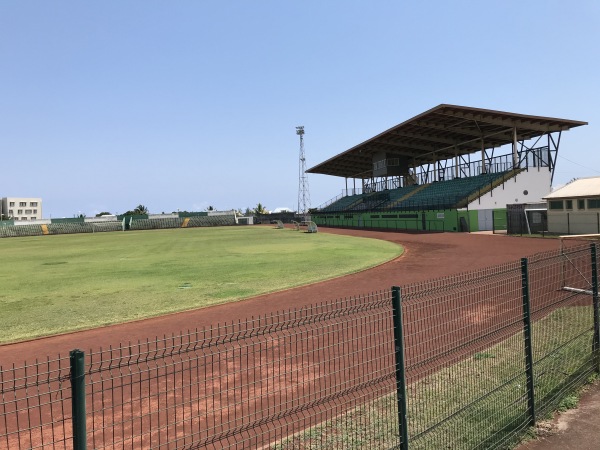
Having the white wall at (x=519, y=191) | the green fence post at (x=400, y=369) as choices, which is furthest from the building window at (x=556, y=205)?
the green fence post at (x=400, y=369)

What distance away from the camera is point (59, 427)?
6320mm

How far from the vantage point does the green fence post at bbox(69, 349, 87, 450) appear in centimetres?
287

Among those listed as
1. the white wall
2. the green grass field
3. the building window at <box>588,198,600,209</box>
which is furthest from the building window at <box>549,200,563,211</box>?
the green grass field

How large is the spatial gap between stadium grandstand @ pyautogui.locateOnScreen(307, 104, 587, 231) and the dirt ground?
19898 mm

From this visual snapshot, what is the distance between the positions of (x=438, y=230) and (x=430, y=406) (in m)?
42.9

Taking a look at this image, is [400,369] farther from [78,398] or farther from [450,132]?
[450,132]

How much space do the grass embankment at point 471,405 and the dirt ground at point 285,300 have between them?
343 cm

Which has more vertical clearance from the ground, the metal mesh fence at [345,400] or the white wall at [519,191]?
the white wall at [519,191]

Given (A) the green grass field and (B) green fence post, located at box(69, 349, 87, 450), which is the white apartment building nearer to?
(A) the green grass field

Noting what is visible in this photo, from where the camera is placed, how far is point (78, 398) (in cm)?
288

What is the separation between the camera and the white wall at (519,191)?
4550 centimetres

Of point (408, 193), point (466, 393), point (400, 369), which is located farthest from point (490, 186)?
point (400, 369)

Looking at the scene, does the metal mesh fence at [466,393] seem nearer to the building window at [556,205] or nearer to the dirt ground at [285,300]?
the dirt ground at [285,300]

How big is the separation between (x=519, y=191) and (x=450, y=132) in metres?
13.2
